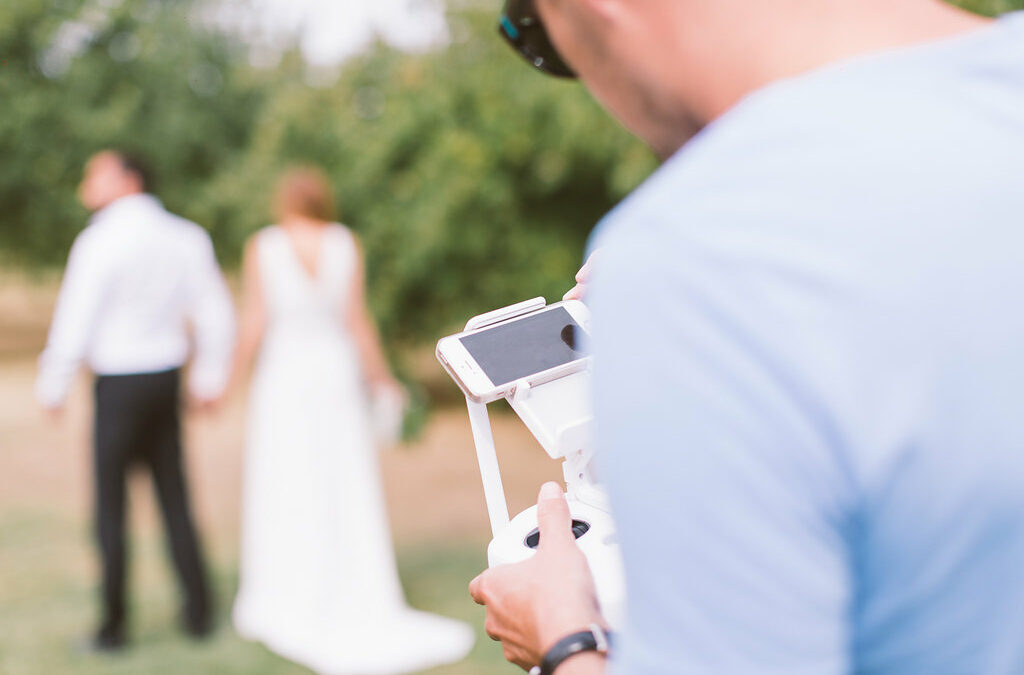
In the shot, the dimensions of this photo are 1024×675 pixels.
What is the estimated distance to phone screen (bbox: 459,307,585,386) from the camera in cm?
123

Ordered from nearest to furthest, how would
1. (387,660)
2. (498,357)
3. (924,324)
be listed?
(924,324) < (498,357) < (387,660)

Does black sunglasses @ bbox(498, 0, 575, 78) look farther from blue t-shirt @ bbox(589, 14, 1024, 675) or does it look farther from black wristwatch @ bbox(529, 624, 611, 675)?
black wristwatch @ bbox(529, 624, 611, 675)

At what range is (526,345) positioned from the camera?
1.27 m

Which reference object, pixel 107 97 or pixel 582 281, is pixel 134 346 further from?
pixel 107 97

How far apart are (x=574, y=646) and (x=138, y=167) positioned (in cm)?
431

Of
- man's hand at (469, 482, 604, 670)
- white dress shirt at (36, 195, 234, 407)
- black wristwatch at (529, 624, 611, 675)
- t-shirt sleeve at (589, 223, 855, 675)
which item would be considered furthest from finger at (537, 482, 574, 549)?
white dress shirt at (36, 195, 234, 407)

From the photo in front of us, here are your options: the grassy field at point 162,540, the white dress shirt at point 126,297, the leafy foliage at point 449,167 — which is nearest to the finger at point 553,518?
the grassy field at point 162,540

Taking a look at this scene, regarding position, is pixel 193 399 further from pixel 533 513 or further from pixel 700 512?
pixel 700 512

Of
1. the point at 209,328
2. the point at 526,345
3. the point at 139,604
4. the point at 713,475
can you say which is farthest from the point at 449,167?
the point at 713,475

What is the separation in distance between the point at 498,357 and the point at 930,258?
69 centimetres

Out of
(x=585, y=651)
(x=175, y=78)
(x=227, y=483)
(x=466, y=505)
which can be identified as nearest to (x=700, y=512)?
(x=585, y=651)

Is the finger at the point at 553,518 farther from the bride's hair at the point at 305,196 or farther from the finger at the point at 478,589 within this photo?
the bride's hair at the point at 305,196

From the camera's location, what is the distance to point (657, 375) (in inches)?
24.0

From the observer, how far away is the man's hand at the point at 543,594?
2.97ft
